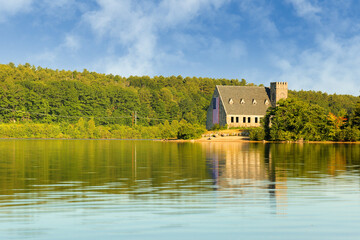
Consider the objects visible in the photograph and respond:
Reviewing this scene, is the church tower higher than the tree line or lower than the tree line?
higher

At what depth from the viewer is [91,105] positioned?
133 meters

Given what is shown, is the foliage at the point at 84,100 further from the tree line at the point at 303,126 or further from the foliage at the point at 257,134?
the tree line at the point at 303,126

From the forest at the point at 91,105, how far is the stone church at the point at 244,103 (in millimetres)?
11331

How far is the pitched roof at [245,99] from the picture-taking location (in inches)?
3994

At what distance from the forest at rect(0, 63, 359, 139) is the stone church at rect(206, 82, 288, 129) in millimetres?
11331

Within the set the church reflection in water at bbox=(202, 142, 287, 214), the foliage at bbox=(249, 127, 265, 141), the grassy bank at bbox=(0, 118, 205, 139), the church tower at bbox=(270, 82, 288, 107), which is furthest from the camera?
the grassy bank at bbox=(0, 118, 205, 139)

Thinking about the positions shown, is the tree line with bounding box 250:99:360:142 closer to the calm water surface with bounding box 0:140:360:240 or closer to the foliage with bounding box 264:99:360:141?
the foliage with bounding box 264:99:360:141

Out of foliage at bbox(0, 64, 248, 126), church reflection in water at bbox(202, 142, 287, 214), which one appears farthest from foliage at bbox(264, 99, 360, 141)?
church reflection in water at bbox(202, 142, 287, 214)

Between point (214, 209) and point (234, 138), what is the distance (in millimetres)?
68799

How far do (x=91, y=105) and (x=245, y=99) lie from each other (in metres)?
47.4

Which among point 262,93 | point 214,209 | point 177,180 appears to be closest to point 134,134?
point 262,93

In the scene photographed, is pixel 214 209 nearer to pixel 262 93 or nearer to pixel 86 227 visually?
pixel 86 227

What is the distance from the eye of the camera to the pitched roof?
3994 inches

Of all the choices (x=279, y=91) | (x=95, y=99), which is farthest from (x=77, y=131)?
(x=279, y=91)
